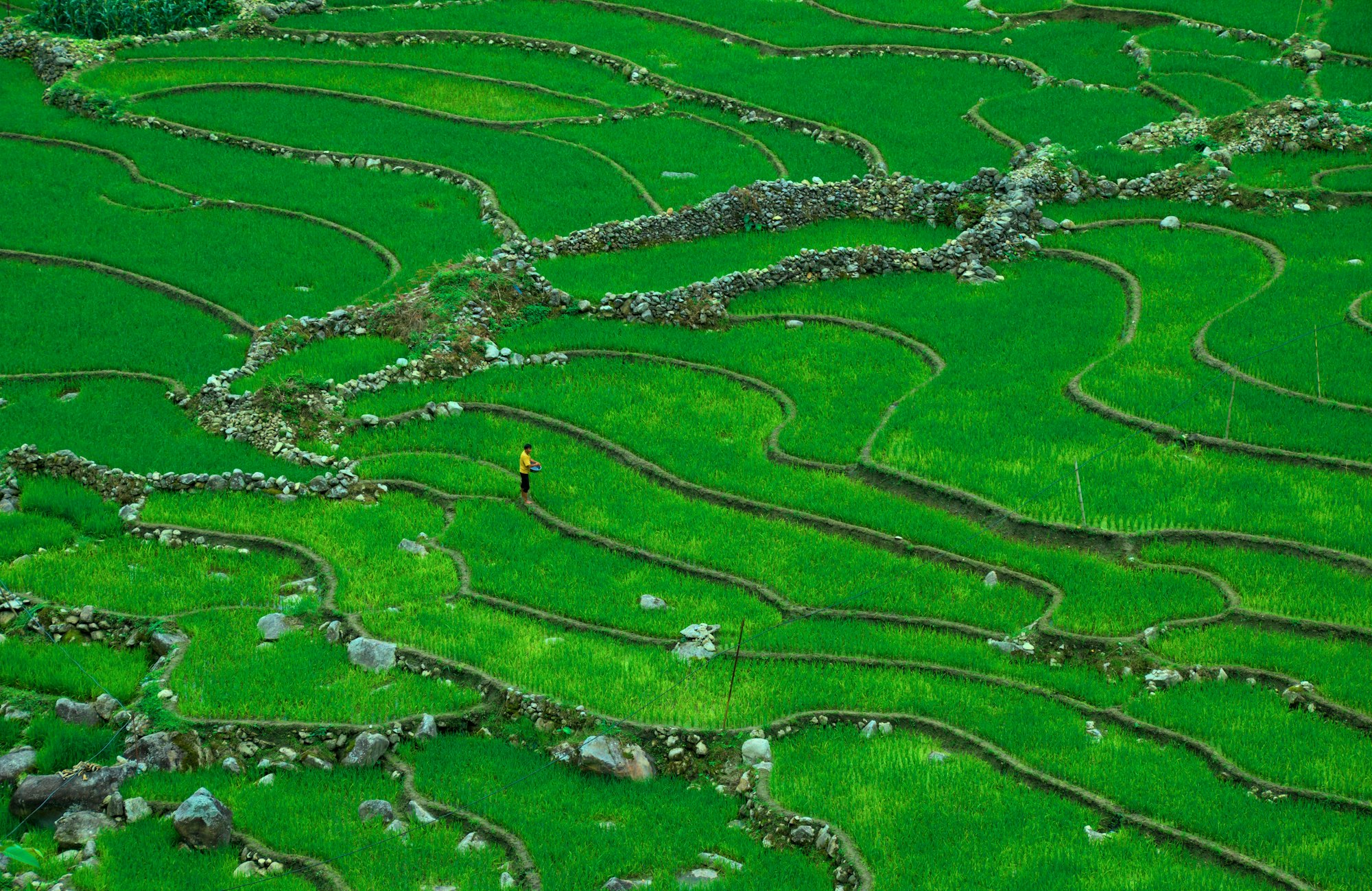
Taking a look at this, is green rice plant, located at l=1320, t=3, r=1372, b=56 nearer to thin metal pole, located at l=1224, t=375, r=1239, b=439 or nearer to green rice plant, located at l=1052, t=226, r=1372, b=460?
green rice plant, located at l=1052, t=226, r=1372, b=460

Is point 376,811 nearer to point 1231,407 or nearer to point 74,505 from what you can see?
point 74,505

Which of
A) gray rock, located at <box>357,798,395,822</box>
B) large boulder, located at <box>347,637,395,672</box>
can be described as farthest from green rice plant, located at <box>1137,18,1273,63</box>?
gray rock, located at <box>357,798,395,822</box>

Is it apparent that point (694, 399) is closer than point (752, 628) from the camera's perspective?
No

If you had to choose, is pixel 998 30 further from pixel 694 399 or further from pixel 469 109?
pixel 694 399

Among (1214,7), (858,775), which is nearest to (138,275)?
(858,775)

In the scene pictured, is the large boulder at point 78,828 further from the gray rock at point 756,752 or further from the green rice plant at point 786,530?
the green rice plant at point 786,530

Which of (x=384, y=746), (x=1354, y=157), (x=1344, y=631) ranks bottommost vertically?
(x=384, y=746)

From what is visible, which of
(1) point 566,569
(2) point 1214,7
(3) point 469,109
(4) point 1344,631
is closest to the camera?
(4) point 1344,631
